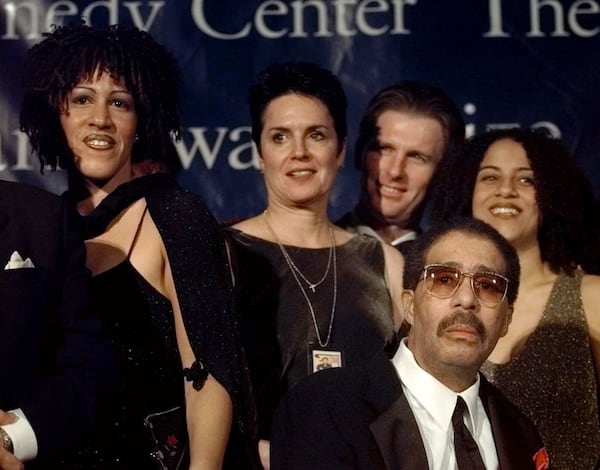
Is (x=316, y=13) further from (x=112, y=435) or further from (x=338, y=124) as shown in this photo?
(x=112, y=435)

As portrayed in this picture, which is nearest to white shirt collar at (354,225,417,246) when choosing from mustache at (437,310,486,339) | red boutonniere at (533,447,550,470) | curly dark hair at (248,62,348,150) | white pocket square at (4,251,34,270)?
curly dark hair at (248,62,348,150)

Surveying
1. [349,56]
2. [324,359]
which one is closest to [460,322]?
[324,359]

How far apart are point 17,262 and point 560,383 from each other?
6.00 feet

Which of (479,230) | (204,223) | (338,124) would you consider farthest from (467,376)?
(338,124)

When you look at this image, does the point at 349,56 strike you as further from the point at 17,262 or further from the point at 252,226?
the point at 17,262

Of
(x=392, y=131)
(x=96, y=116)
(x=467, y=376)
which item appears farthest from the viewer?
(x=392, y=131)

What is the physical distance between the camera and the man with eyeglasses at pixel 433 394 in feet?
9.31

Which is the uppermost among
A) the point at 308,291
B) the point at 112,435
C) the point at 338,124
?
the point at 338,124

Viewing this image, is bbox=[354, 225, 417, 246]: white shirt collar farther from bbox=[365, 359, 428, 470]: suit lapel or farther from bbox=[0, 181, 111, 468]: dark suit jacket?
bbox=[0, 181, 111, 468]: dark suit jacket

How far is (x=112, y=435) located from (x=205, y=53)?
1.48 metres

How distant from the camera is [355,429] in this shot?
2840 millimetres

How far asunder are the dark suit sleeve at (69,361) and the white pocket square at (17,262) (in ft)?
0.18

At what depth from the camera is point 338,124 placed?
386 cm

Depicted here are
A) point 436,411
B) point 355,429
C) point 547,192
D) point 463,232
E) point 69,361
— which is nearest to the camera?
point 69,361
